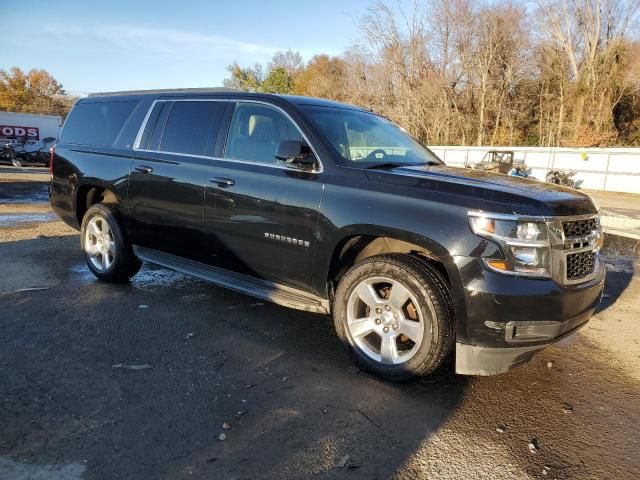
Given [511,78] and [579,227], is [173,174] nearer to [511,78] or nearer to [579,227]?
[579,227]

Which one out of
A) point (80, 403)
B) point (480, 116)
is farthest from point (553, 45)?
point (80, 403)

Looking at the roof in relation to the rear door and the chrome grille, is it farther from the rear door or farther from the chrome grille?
the chrome grille

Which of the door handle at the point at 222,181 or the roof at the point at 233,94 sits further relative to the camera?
the roof at the point at 233,94

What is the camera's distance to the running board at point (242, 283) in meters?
3.92

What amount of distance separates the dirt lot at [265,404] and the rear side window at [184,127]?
1.53 metres

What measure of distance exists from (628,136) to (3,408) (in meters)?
38.5

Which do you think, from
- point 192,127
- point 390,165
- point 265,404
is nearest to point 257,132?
point 192,127

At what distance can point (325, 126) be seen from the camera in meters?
4.12

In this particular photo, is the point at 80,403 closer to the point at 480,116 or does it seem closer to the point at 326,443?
the point at 326,443

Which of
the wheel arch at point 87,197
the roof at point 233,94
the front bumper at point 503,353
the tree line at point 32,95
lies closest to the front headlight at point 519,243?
the front bumper at point 503,353

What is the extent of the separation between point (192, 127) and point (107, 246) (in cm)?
176

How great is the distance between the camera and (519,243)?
3012 millimetres

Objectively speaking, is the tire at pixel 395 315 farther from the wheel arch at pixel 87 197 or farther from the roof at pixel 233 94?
the wheel arch at pixel 87 197

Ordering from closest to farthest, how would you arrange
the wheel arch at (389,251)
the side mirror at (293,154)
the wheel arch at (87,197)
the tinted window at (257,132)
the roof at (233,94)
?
the wheel arch at (389,251)
the side mirror at (293,154)
the tinted window at (257,132)
the roof at (233,94)
the wheel arch at (87,197)
